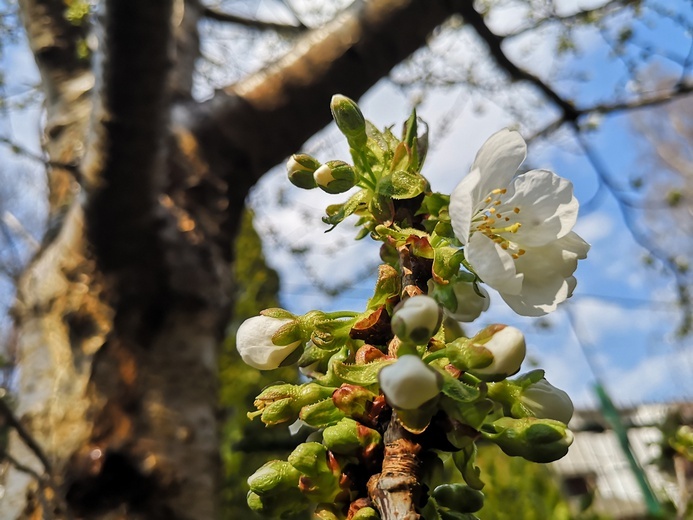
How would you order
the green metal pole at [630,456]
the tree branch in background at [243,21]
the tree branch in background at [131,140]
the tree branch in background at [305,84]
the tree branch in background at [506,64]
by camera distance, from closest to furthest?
1. the tree branch in background at [131,140]
2. the tree branch in background at [305,84]
3. the tree branch in background at [506,64]
4. the green metal pole at [630,456]
5. the tree branch in background at [243,21]

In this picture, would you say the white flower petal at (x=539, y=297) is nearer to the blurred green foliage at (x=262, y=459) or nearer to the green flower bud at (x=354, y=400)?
the green flower bud at (x=354, y=400)

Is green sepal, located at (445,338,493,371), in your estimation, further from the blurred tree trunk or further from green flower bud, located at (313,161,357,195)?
the blurred tree trunk

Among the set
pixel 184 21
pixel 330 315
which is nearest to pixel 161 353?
pixel 330 315

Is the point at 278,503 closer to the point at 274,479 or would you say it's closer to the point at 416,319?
the point at 274,479

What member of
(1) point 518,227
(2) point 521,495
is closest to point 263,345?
(1) point 518,227

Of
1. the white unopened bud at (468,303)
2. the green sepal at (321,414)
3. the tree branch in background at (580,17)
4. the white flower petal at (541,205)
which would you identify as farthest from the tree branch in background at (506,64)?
the green sepal at (321,414)

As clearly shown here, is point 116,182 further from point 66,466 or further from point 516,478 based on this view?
point 516,478

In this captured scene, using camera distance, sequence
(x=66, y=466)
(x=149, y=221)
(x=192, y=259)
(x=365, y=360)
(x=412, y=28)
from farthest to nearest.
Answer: (x=412, y=28) < (x=192, y=259) < (x=149, y=221) < (x=66, y=466) < (x=365, y=360)
